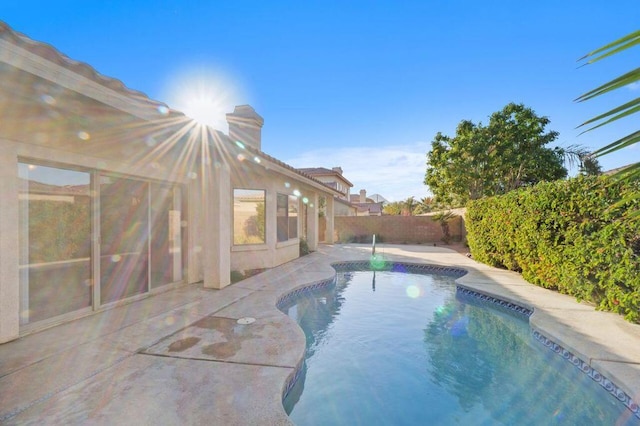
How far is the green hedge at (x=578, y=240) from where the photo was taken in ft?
20.5

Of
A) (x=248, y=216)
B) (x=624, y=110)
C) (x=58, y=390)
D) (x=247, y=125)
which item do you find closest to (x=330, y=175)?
(x=247, y=125)

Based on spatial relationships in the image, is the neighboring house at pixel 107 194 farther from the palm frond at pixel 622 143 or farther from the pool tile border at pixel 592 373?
the pool tile border at pixel 592 373

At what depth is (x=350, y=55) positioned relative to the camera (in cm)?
1391

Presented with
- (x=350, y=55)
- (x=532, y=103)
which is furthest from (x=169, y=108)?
(x=532, y=103)

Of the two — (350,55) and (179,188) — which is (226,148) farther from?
(350,55)

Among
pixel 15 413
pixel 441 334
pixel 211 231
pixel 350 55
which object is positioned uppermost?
pixel 350 55

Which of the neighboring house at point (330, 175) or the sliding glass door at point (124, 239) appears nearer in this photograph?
the sliding glass door at point (124, 239)

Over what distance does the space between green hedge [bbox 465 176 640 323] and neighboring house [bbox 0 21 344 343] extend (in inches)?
274

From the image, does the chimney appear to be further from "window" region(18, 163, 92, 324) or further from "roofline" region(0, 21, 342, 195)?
"roofline" region(0, 21, 342, 195)

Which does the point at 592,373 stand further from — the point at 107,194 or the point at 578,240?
the point at 107,194

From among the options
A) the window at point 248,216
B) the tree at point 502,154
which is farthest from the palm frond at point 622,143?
the tree at point 502,154

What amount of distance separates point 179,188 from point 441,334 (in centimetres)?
776

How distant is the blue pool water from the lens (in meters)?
4.21

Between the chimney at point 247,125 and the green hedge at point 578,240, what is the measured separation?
990 centimetres
